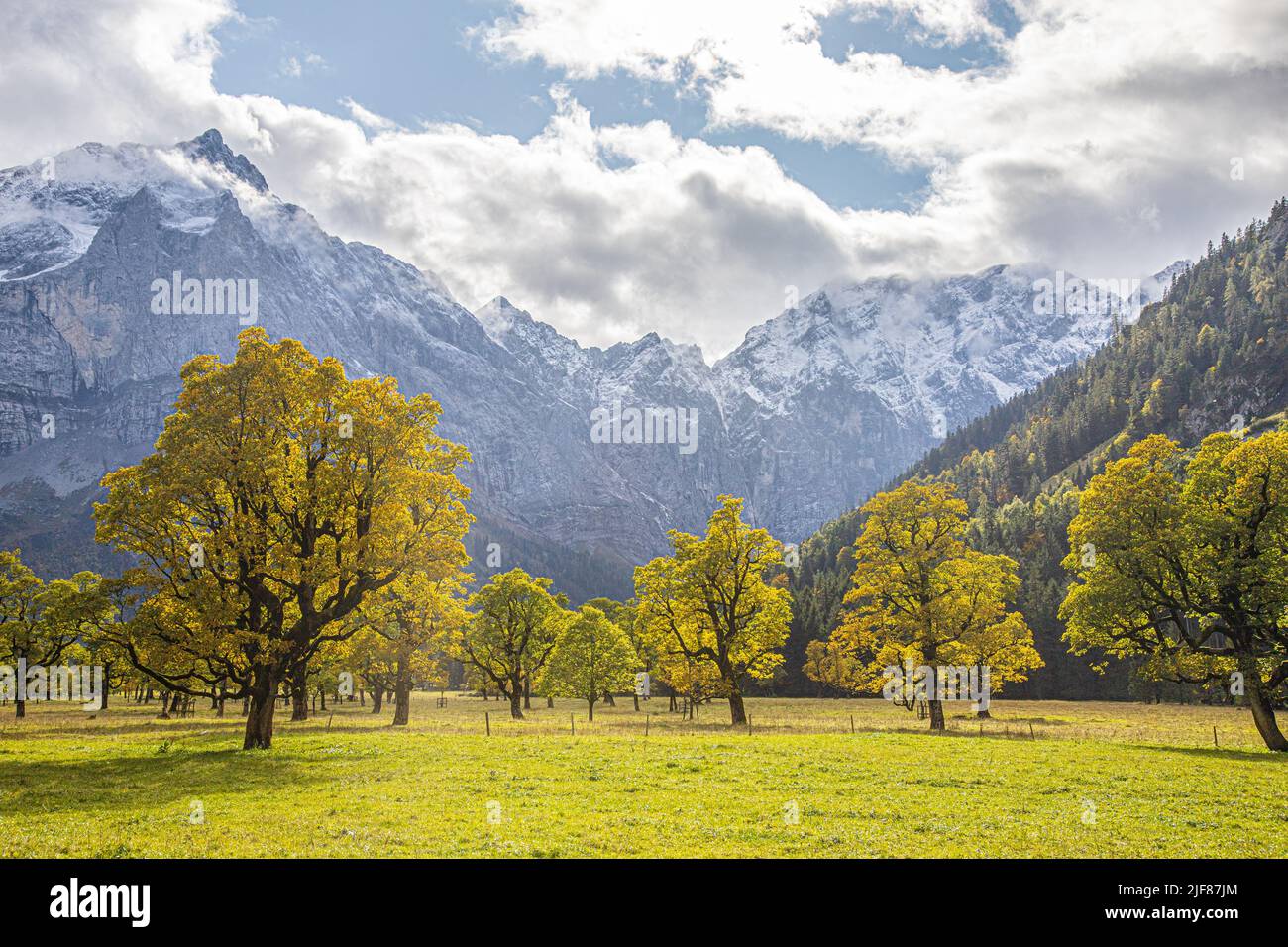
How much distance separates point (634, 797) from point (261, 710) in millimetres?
21931

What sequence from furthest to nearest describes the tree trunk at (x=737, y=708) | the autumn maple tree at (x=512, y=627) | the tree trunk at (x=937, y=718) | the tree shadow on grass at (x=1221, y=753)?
the autumn maple tree at (x=512, y=627) → the tree trunk at (x=737, y=708) → the tree trunk at (x=937, y=718) → the tree shadow on grass at (x=1221, y=753)

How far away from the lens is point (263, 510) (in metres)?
38.1

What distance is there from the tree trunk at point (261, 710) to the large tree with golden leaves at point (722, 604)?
34.8m

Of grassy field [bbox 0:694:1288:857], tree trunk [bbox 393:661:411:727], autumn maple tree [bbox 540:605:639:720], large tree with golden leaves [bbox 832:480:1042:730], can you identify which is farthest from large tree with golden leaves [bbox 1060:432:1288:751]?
autumn maple tree [bbox 540:605:639:720]

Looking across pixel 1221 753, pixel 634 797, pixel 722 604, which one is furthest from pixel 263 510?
pixel 1221 753

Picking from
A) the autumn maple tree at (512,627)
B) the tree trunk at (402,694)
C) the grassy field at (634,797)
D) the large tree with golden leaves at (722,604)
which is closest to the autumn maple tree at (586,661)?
the autumn maple tree at (512,627)

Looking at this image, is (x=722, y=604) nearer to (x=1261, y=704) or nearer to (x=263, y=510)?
(x=1261, y=704)

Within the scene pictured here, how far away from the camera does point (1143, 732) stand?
58375mm

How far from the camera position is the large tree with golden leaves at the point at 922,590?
191ft

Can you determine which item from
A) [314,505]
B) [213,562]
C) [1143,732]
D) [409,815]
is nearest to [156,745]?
[213,562]

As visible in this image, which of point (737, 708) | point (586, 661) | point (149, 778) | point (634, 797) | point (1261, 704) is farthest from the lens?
point (586, 661)

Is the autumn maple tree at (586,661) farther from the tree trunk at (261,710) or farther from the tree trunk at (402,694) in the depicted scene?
the tree trunk at (261,710)

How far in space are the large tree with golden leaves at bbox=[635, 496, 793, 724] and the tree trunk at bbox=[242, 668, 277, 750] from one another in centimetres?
3480
